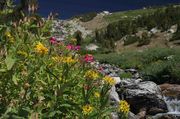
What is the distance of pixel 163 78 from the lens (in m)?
23.2

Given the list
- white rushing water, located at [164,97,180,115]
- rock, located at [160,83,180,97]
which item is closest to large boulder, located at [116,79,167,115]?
white rushing water, located at [164,97,180,115]

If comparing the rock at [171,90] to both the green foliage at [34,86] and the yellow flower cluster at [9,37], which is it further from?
the yellow flower cluster at [9,37]

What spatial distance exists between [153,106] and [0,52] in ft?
38.2

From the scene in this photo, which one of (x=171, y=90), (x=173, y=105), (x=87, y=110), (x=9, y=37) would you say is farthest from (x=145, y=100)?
(x=87, y=110)

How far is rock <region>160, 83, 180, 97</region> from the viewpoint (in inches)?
779

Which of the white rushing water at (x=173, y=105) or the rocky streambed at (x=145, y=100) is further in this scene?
the white rushing water at (x=173, y=105)

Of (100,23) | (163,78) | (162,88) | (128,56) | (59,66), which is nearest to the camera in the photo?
(59,66)

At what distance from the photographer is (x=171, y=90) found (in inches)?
794

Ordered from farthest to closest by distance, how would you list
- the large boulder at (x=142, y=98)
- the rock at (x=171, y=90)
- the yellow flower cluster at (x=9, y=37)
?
the rock at (x=171, y=90)
the large boulder at (x=142, y=98)
the yellow flower cluster at (x=9, y=37)

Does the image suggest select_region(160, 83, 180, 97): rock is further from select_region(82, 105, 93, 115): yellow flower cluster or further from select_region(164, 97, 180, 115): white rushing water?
select_region(82, 105, 93, 115): yellow flower cluster

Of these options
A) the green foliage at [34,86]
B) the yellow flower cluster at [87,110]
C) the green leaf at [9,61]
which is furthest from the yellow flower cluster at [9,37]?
the yellow flower cluster at [87,110]

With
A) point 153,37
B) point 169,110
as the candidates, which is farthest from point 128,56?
point 169,110

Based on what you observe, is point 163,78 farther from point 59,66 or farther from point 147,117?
point 59,66

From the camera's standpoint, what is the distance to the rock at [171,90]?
19797 mm
